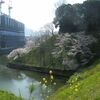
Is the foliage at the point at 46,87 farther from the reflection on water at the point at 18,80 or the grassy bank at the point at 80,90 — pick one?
the reflection on water at the point at 18,80

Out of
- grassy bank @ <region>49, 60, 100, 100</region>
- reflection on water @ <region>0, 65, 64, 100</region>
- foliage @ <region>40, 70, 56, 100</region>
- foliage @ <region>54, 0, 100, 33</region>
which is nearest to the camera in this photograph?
foliage @ <region>40, 70, 56, 100</region>

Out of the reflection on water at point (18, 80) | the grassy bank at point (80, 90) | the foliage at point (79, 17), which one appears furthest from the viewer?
the foliage at point (79, 17)

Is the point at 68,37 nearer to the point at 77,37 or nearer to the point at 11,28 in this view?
the point at 77,37

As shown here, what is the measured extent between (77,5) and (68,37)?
213 inches

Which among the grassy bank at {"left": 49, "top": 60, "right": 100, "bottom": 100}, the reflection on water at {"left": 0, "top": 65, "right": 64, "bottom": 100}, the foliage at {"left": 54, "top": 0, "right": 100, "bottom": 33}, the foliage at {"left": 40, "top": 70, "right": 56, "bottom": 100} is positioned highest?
the foliage at {"left": 54, "top": 0, "right": 100, "bottom": 33}

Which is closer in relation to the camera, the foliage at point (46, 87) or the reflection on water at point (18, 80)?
the foliage at point (46, 87)

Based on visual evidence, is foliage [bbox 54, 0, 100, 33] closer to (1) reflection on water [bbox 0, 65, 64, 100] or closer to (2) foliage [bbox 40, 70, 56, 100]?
(1) reflection on water [bbox 0, 65, 64, 100]

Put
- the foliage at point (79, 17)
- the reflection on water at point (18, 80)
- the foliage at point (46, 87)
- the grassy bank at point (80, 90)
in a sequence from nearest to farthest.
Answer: the foliage at point (46, 87)
the grassy bank at point (80, 90)
the reflection on water at point (18, 80)
the foliage at point (79, 17)

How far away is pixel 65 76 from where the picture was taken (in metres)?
27.5

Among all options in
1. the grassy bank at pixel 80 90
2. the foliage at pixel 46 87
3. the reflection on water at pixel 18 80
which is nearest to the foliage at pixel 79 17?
the reflection on water at pixel 18 80

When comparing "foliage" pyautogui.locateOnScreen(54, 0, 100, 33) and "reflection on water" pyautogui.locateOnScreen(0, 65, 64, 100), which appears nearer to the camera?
"reflection on water" pyautogui.locateOnScreen(0, 65, 64, 100)

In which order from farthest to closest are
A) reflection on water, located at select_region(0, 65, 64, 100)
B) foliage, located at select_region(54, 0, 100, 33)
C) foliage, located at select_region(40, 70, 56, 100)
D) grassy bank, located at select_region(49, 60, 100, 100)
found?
foliage, located at select_region(54, 0, 100, 33) < reflection on water, located at select_region(0, 65, 64, 100) < grassy bank, located at select_region(49, 60, 100, 100) < foliage, located at select_region(40, 70, 56, 100)

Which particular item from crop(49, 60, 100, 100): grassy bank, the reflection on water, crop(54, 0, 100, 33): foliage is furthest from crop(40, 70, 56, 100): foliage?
crop(54, 0, 100, 33): foliage

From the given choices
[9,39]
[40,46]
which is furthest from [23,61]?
[9,39]
